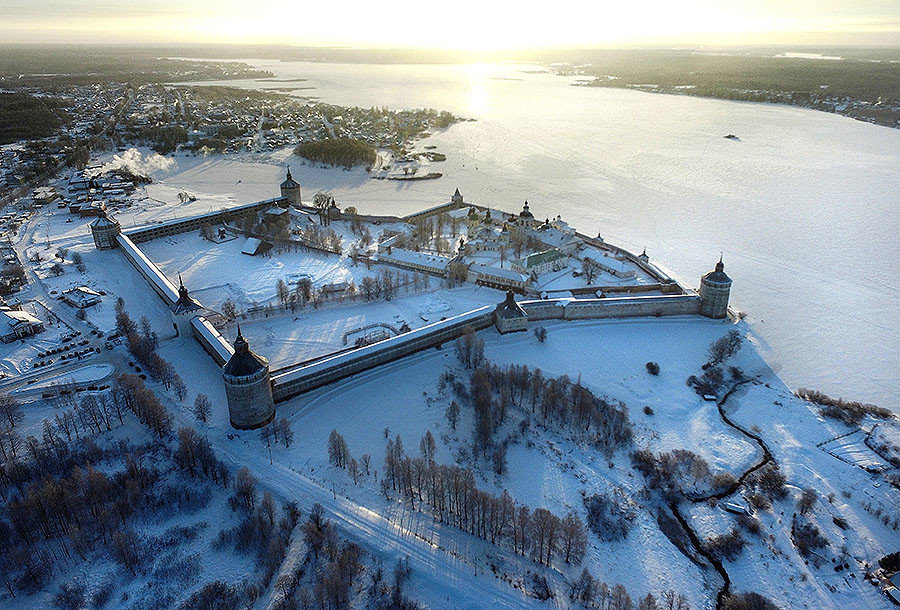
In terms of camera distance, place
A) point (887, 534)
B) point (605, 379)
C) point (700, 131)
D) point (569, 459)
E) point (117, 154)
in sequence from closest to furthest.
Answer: point (887, 534), point (569, 459), point (605, 379), point (117, 154), point (700, 131)

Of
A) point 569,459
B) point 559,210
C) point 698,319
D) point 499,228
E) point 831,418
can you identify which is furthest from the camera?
point 559,210

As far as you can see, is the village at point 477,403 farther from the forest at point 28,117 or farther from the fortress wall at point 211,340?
the forest at point 28,117

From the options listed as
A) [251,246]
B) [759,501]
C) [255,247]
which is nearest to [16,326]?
[255,247]

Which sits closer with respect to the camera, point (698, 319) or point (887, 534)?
point (887, 534)

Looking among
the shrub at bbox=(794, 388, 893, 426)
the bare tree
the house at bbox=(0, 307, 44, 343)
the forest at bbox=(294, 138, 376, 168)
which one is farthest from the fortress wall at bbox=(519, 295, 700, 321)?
the forest at bbox=(294, 138, 376, 168)

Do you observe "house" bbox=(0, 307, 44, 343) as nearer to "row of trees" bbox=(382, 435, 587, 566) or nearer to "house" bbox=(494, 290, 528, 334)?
"row of trees" bbox=(382, 435, 587, 566)

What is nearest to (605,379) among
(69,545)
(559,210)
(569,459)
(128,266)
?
(569,459)

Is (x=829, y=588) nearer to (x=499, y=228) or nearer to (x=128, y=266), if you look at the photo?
(x=499, y=228)
